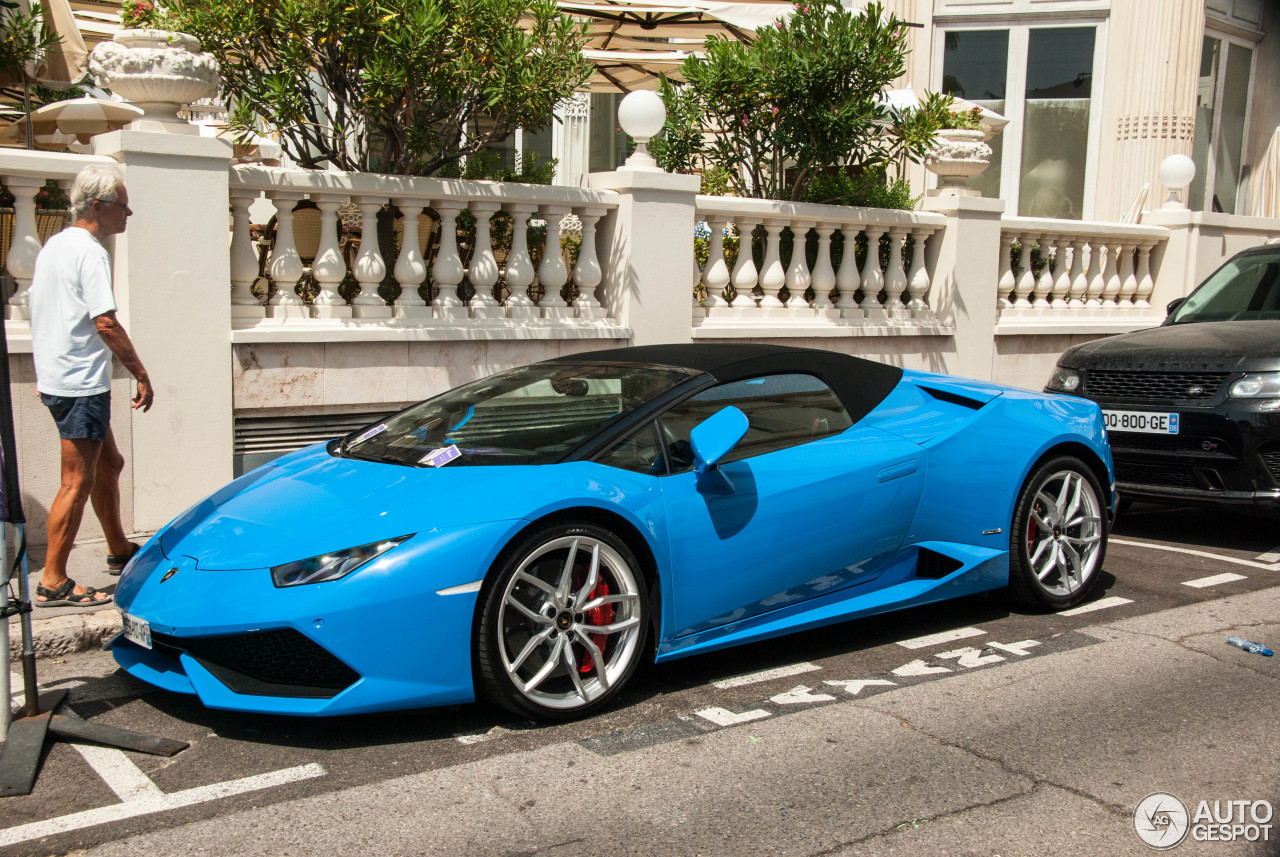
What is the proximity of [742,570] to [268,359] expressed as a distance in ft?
11.8

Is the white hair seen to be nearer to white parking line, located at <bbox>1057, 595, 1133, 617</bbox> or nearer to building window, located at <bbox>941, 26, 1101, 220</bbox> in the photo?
white parking line, located at <bbox>1057, 595, 1133, 617</bbox>

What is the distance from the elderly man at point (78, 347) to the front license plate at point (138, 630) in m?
1.40

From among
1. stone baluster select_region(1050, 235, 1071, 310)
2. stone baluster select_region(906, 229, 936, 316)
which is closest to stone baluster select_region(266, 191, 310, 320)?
stone baluster select_region(906, 229, 936, 316)

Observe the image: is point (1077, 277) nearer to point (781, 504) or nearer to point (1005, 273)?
point (1005, 273)

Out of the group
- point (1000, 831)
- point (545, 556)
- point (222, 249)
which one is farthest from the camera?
point (222, 249)

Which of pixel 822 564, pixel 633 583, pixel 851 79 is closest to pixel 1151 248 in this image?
pixel 851 79

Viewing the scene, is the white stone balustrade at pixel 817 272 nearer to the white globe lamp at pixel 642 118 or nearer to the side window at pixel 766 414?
the white globe lamp at pixel 642 118

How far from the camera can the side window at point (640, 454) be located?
4.41 metres

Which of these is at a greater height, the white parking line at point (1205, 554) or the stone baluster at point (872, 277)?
the stone baluster at point (872, 277)

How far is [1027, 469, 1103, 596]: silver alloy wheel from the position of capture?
18.5ft

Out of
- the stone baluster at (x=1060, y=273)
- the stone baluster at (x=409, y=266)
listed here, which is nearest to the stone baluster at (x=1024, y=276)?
the stone baluster at (x=1060, y=273)

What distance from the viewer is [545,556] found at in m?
4.12

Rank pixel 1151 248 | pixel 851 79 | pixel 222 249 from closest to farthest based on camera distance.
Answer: pixel 222 249, pixel 851 79, pixel 1151 248

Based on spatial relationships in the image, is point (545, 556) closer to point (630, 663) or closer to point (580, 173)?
point (630, 663)
